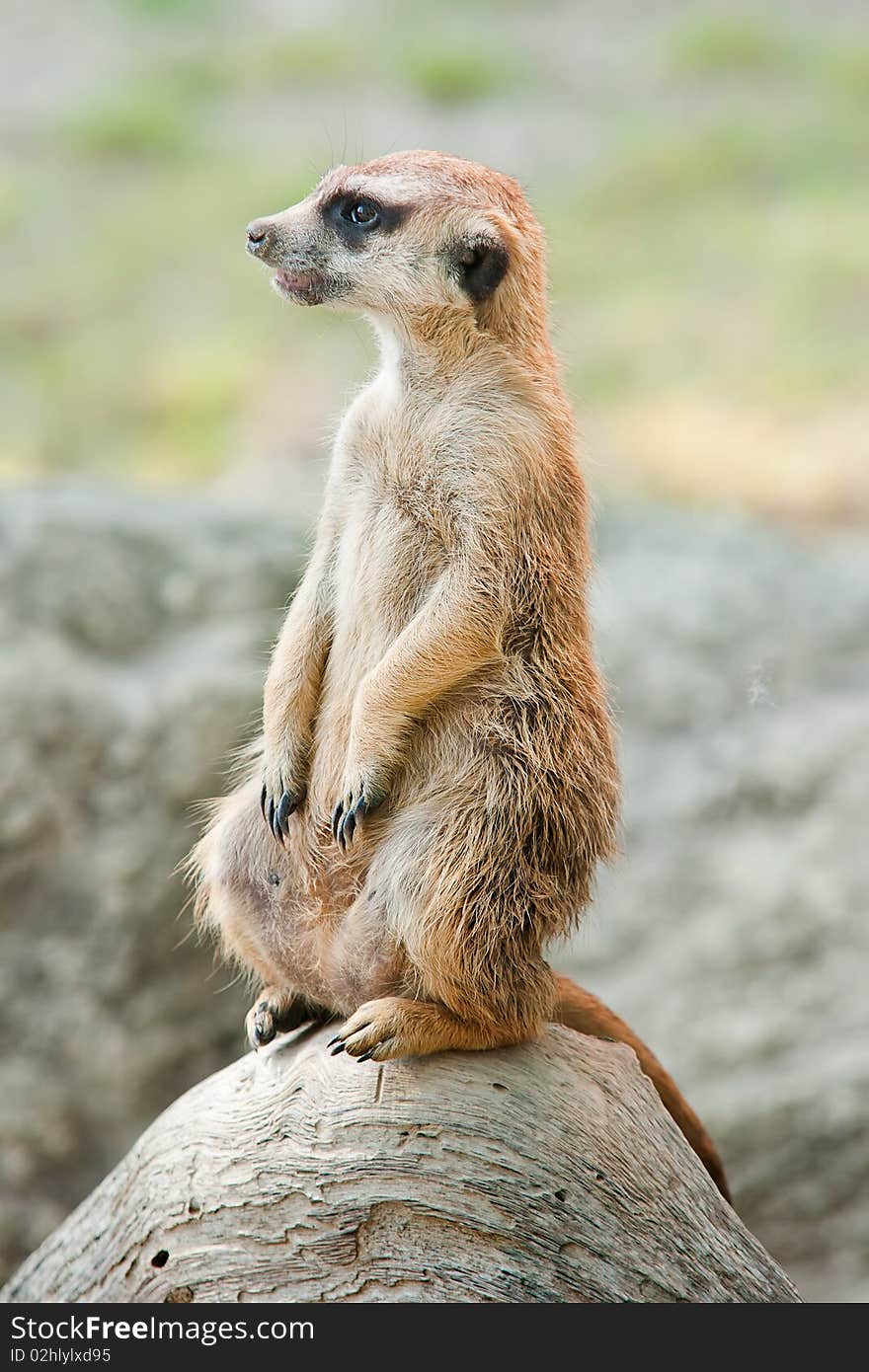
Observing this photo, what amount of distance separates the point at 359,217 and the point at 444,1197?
139 cm

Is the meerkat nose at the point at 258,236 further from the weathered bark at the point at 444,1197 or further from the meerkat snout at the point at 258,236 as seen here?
the weathered bark at the point at 444,1197

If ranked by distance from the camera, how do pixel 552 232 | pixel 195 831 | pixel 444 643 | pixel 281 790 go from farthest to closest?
pixel 552 232
pixel 195 831
pixel 281 790
pixel 444 643

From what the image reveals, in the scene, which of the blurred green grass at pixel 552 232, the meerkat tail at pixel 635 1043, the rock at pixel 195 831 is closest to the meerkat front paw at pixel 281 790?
the meerkat tail at pixel 635 1043

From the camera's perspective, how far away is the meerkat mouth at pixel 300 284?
1999mm

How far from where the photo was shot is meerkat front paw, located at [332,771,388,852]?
204cm

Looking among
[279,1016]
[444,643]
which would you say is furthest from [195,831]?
[444,643]

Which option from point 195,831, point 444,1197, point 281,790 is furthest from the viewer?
point 195,831

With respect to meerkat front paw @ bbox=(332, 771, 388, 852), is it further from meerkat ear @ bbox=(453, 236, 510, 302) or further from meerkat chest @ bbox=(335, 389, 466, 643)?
meerkat ear @ bbox=(453, 236, 510, 302)

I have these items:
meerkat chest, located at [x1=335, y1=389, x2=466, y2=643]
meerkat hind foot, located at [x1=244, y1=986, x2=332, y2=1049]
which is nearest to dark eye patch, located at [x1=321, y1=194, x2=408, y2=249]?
meerkat chest, located at [x1=335, y1=389, x2=466, y2=643]

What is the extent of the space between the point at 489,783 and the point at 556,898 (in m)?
0.21

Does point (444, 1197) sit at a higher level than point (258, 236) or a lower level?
lower

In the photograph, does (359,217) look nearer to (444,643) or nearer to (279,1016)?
(444,643)

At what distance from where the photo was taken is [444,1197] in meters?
2.07

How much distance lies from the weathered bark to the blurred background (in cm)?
95
